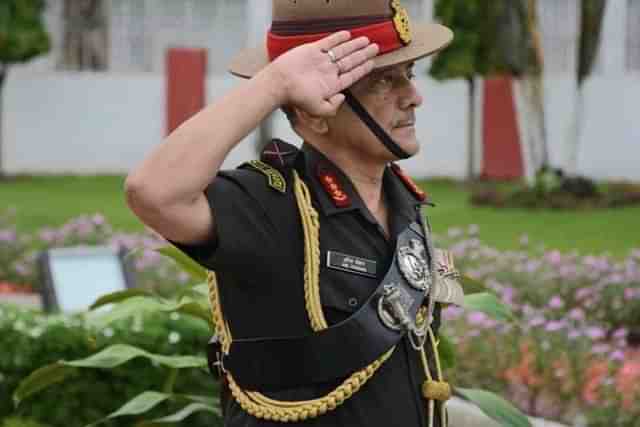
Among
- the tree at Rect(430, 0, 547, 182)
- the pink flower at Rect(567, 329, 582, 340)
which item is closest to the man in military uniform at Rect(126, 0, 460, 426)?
the pink flower at Rect(567, 329, 582, 340)

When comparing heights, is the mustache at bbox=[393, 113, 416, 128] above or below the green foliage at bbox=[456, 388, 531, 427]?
above

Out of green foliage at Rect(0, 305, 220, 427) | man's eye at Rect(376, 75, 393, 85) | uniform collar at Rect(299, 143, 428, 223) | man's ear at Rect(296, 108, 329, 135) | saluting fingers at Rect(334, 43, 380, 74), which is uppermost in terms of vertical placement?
saluting fingers at Rect(334, 43, 380, 74)

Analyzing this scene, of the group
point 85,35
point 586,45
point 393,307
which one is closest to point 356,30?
point 393,307

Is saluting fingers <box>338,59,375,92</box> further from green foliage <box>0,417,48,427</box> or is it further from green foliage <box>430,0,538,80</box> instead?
green foliage <box>430,0,538,80</box>

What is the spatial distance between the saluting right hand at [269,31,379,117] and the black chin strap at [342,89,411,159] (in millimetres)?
106

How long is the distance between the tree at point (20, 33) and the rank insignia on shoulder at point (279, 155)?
53.1ft

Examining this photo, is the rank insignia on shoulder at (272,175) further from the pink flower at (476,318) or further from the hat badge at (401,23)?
the pink flower at (476,318)

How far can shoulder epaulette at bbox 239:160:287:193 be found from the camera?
9.42 feet

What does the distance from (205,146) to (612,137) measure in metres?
16.5

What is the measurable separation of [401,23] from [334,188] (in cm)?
34

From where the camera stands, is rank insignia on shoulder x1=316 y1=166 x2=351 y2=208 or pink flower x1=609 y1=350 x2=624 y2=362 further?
pink flower x1=609 y1=350 x2=624 y2=362

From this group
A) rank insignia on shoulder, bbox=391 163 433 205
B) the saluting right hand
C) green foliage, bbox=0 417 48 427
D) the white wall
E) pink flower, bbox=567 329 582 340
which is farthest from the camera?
the white wall

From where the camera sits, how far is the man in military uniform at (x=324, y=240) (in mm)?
A: 2744

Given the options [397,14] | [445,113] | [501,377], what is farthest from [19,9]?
[397,14]
